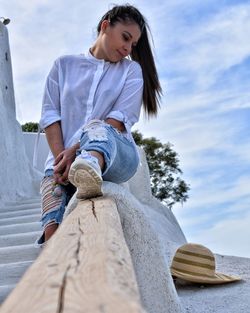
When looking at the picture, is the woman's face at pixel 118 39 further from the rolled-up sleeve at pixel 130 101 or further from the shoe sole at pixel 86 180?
the shoe sole at pixel 86 180

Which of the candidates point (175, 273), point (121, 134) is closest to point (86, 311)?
point (121, 134)

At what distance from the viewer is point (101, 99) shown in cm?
286

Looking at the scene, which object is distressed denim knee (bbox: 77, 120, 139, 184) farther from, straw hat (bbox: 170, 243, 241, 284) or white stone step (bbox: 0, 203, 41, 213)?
white stone step (bbox: 0, 203, 41, 213)

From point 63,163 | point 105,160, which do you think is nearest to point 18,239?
point 63,163

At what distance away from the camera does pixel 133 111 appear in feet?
9.32

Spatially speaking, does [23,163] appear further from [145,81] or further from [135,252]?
[135,252]

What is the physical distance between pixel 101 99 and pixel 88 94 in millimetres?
72

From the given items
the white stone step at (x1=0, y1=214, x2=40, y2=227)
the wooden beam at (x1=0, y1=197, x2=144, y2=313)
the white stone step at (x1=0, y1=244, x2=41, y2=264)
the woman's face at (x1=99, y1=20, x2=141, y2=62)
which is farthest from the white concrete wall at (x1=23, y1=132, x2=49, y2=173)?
the wooden beam at (x1=0, y1=197, x2=144, y2=313)

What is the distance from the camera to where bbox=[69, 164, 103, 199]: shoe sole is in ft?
7.09

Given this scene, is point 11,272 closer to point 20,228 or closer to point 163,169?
point 20,228

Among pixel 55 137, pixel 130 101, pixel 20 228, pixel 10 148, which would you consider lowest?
pixel 20 228

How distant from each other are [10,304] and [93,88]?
2.04m

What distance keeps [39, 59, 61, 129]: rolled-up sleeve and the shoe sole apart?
28.3 inches

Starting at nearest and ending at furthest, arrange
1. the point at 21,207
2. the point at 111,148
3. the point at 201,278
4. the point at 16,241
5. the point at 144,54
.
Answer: the point at 111,148, the point at 144,54, the point at 16,241, the point at 201,278, the point at 21,207
